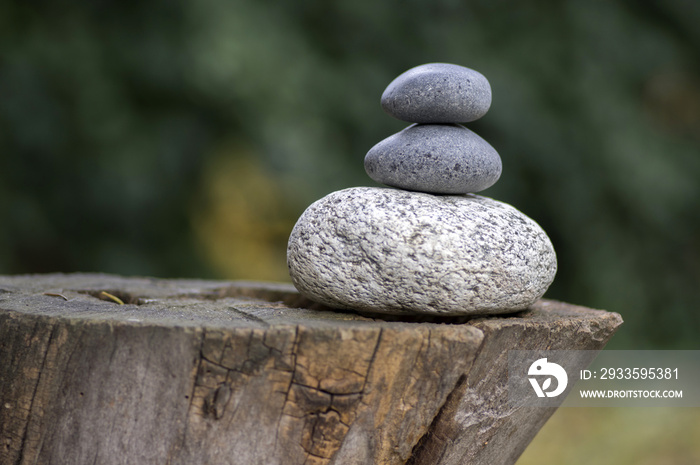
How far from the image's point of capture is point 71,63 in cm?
444

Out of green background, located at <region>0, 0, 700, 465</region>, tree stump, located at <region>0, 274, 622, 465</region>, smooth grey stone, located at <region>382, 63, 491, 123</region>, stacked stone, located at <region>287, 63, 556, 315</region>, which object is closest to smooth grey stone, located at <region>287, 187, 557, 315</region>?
stacked stone, located at <region>287, 63, 556, 315</region>

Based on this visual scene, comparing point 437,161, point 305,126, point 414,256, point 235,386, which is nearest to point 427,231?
point 414,256

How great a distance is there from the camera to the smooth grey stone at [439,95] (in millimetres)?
2236

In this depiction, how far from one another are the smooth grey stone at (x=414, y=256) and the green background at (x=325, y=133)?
2360 mm

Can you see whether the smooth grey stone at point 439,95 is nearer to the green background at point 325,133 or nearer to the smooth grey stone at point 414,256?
the smooth grey stone at point 414,256

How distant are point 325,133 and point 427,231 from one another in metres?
2.84

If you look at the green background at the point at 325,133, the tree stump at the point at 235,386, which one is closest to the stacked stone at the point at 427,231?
the tree stump at the point at 235,386

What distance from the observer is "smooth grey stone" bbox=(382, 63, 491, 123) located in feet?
7.34

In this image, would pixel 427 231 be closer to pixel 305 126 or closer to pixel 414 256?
pixel 414 256

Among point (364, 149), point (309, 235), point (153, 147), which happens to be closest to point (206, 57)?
point (153, 147)

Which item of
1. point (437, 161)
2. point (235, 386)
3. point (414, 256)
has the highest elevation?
point (437, 161)

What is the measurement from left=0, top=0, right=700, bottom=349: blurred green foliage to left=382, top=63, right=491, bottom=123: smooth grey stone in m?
2.20

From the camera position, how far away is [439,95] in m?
2.23

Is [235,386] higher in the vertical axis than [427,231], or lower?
lower
